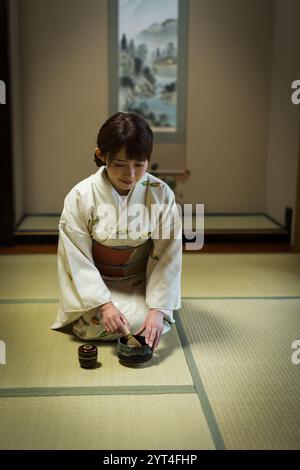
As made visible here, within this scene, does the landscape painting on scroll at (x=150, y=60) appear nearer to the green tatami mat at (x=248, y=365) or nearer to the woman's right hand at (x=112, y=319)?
the green tatami mat at (x=248, y=365)

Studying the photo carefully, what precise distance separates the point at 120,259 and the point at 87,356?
557mm

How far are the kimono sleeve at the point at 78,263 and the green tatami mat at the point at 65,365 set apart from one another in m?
0.18

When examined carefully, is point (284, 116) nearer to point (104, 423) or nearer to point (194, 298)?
point (194, 298)

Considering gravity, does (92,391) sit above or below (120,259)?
below

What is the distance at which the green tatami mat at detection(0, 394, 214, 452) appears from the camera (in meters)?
1.81

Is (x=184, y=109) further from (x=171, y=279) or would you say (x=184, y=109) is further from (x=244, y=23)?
(x=171, y=279)

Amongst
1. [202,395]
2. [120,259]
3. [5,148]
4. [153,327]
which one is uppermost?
[5,148]

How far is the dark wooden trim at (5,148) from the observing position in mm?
4188

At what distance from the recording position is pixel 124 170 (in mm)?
2369

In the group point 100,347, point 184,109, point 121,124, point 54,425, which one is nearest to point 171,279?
point 100,347

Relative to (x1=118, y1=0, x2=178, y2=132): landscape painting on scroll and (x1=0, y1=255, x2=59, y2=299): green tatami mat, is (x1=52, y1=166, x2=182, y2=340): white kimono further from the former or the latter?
(x1=118, y1=0, x2=178, y2=132): landscape painting on scroll

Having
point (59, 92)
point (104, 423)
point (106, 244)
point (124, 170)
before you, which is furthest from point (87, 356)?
point (59, 92)

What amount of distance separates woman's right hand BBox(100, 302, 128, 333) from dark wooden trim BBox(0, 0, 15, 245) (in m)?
2.09

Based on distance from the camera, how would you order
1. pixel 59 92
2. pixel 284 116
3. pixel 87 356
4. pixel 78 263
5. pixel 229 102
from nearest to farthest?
1. pixel 87 356
2. pixel 78 263
3. pixel 284 116
4. pixel 59 92
5. pixel 229 102
